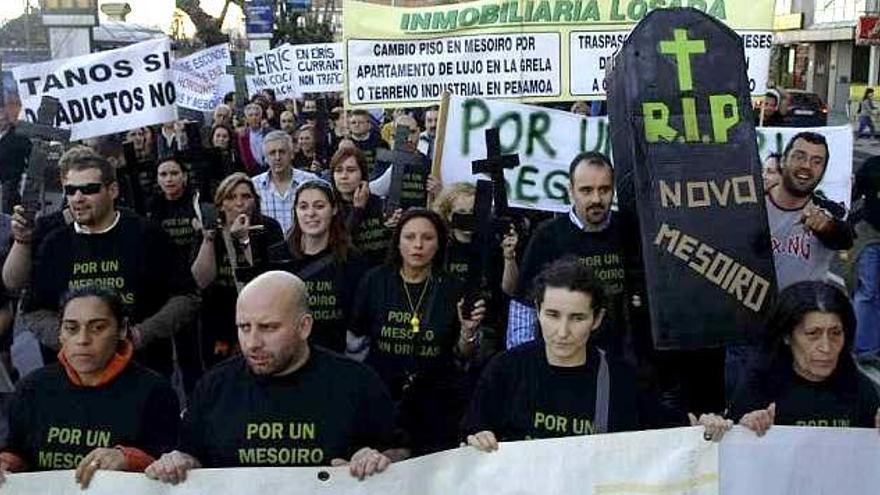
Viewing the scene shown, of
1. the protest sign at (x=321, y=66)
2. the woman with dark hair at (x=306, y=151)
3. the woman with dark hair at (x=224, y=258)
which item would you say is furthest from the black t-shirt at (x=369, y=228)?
the protest sign at (x=321, y=66)

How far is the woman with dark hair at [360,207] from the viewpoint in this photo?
20.0ft

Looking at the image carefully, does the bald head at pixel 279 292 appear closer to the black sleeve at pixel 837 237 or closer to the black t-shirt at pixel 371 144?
the black sleeve at pixel 837 237

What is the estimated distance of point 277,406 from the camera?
10.8ft

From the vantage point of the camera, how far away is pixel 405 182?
7410 millimetres

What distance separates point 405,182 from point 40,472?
4.44m

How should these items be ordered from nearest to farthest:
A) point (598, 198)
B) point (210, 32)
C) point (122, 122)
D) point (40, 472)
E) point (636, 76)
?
point (40, 472), point (636, 76), point (598, 198), point (122, 122), point (210, 32)

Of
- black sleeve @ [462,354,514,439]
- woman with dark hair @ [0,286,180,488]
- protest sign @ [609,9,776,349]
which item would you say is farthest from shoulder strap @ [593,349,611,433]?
woman with dark hair @ [0,286,180,488]

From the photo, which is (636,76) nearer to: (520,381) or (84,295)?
(520,381)

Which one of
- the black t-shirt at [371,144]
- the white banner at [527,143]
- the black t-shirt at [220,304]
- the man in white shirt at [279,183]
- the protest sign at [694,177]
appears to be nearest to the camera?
the protest sign at [694,177]

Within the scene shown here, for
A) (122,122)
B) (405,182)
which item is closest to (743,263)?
(405,182)

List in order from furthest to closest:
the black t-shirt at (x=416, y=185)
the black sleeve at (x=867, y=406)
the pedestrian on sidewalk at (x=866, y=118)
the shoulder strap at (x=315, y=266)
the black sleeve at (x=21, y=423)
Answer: the pedestrian on sidewalk at (x=866, y=118) → the black t-shirt at (x=416, y=185) → the shoulder strap at (x=315, y=266) → the black sleeve at (x=867, y=406) → the black sleeve at (x=21, y=423)

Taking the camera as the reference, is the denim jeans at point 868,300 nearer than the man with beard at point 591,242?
No

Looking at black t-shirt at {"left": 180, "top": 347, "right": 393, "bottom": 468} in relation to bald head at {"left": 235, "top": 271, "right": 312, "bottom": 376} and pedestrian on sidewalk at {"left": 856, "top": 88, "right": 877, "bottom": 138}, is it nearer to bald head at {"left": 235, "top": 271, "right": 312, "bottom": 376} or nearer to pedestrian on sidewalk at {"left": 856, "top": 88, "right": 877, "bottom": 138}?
bald head at {"left": 235, "top": 271, "right": 312, "bottom": 376}

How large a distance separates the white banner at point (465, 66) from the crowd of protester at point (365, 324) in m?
0.70
